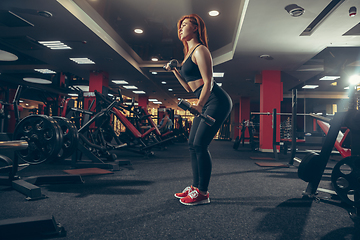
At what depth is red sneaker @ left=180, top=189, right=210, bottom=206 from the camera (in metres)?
1.54

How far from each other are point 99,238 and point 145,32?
5.57 meters

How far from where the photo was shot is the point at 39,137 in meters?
1.80

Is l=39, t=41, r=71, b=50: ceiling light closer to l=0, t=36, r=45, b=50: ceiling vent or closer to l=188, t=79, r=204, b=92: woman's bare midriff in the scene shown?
l=0, t=36, r=45, b=50: ceiling vent

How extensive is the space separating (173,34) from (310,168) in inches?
203

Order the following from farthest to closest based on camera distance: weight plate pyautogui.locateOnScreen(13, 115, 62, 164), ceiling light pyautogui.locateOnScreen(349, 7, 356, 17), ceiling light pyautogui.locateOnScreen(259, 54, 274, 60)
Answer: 1. ceiling light pyautogui.locateOnScreen(259, 54, 274, 60)
2. ceiling light pyautogui.locateOnScreen(349, 7, 356, 17)
3. weight plate pyautogui.locateOnScreen(13, 115, 62, 164)

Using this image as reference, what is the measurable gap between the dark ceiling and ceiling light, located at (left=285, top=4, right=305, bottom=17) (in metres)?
0.07

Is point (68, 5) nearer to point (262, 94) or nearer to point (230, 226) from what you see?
point (230, 226)

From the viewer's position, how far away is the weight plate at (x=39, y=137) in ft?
5.83

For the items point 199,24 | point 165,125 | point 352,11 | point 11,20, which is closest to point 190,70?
point 199,24

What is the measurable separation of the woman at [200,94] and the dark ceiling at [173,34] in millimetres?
1387

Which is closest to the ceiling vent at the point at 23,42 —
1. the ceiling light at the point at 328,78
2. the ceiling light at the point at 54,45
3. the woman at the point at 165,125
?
the ceiling light at the point at 54,45

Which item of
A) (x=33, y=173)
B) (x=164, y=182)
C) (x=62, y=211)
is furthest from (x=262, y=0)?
(x=33, y=173)

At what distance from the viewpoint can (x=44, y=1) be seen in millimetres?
3438

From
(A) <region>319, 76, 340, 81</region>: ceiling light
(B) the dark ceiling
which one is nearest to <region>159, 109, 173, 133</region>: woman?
(B) the dark ceiling
